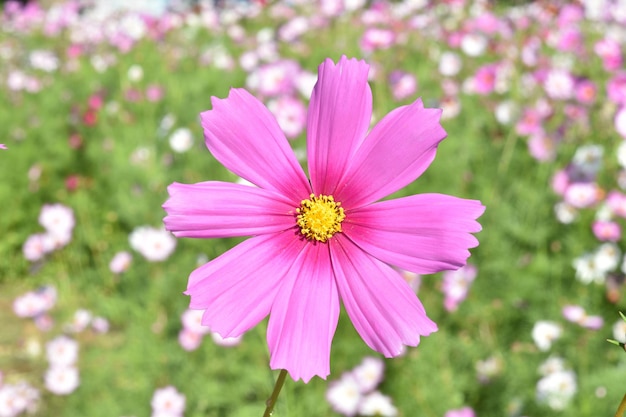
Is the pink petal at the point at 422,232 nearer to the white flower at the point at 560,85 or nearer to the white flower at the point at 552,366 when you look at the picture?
the white flower at the point at 552,366

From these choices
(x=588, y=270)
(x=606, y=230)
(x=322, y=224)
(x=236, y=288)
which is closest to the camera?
(x=236, y=288)

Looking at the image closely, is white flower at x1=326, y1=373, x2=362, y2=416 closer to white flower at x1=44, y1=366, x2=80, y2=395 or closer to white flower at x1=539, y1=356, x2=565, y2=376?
white flower at x1=539, y1=356, x2=565, y2=376

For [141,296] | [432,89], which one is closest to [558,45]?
[432,89]

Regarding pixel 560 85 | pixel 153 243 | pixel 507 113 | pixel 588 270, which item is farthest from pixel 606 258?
pixel 153 243

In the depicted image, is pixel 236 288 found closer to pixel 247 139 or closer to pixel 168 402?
pixel 247 139

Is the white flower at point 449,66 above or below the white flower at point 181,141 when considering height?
below

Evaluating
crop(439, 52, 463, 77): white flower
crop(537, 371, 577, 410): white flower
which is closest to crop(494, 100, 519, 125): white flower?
crop(439, 52, 463, 77): white flower

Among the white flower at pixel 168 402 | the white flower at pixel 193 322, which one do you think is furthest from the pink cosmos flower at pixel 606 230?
the white flower at pixel 168 402
